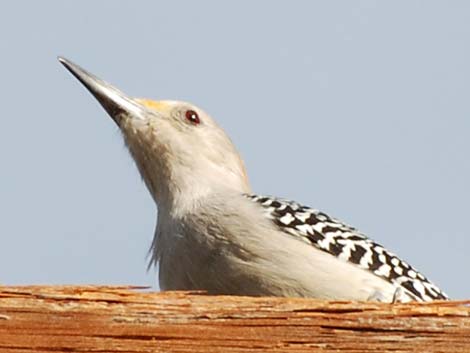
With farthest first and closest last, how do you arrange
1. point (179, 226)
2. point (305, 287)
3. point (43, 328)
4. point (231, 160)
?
point (231, 160)
point (179, 226)
point (305, 287)
point (43, 328)

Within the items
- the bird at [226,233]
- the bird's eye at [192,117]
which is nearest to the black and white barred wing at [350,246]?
the bird at [226,233]

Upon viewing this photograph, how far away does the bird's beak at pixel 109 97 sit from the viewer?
680cm

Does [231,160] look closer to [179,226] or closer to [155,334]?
[179,226]

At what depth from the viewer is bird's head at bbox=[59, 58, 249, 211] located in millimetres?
7062

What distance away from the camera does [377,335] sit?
3006 millimetres

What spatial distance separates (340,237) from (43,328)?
3696mm

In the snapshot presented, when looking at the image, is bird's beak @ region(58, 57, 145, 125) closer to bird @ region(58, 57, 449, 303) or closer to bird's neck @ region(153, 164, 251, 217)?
bird @ region(58, 57, 449, 303)

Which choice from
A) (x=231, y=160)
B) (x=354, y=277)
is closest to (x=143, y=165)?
(x=231, y=160)

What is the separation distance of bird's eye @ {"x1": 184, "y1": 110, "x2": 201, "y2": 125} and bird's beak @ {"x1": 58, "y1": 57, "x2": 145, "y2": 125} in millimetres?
422

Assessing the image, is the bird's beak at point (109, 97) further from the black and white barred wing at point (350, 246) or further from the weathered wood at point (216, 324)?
the weathered wood at point (216, 324)

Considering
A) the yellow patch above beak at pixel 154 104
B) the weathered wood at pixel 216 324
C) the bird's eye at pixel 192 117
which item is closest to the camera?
the weathered wood at pixel 216 324

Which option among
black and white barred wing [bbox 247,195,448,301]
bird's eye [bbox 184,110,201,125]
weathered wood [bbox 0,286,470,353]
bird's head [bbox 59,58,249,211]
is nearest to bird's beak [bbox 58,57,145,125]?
bird's head [bbox 59,58,249,211]

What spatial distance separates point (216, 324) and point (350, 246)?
11.0ft

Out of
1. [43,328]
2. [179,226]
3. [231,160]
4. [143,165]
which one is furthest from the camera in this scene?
[231,160]
